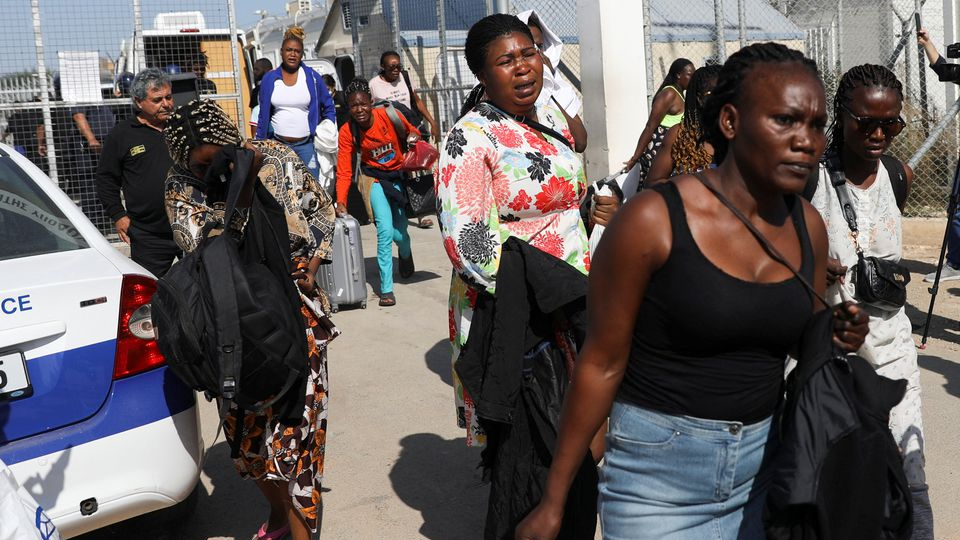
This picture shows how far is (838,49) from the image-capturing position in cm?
1280

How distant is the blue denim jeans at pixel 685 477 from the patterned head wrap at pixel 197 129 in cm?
217

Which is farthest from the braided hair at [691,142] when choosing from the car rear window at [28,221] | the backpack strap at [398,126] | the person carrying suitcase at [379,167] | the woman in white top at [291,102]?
the woman in white top at [291,102]

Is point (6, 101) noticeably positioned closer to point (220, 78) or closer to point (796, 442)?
point (220, 78)

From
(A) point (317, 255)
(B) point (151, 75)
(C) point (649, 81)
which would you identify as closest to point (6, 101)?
(B) point (151, 75)

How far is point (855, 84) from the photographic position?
3518mm

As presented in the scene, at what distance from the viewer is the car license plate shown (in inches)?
141

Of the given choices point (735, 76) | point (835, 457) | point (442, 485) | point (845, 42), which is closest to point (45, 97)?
point (442, 485)

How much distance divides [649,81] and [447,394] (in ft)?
19.6

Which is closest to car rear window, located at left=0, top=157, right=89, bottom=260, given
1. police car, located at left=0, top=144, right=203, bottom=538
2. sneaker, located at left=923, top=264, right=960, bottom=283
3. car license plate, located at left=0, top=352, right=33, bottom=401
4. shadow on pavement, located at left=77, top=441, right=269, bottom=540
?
police car, located at left=0, top=144, right=203, bottom=538

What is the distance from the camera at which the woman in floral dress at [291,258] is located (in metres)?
4.00

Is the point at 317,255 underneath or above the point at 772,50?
underneath

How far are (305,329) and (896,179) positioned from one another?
86.5 inches

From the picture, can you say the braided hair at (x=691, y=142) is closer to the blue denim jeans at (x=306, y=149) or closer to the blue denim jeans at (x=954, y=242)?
the blue denim jeans at (x=954, y=242)

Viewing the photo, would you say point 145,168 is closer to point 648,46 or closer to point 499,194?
point 499,194
